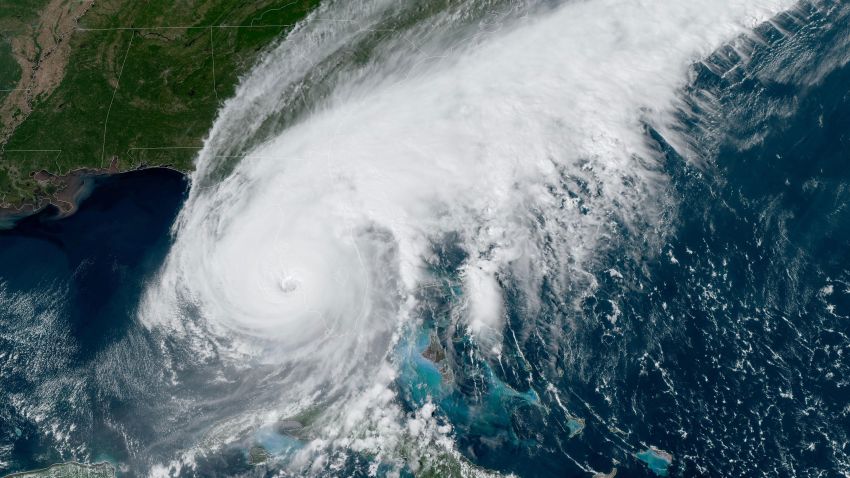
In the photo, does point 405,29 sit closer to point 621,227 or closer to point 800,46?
point 621,227

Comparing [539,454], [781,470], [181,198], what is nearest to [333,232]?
[181,198]

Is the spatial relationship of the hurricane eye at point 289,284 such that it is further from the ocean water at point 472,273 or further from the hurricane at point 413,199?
the ocean water at point 472,273

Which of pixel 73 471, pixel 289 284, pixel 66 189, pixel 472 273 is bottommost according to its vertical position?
pixel 472 273

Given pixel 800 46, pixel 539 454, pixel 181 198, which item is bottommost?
pixel 539 454

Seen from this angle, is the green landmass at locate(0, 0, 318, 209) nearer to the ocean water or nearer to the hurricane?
the ocean water

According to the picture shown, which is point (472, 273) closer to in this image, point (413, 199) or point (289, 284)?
point (413, 199)

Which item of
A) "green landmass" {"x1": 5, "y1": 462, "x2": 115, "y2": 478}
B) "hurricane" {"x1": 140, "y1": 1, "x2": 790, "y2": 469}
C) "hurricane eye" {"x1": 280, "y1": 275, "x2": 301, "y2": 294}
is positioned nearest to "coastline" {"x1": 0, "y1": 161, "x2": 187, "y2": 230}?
"hurricane" {"x1": 140, "y1": 1, "x2": 790, "y2": 469}

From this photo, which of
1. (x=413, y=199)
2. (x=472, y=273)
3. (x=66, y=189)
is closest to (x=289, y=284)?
(x=413, y=199)

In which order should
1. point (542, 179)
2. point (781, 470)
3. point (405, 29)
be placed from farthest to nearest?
point (405, 29)
point (542, 179)
point (781, 470)
